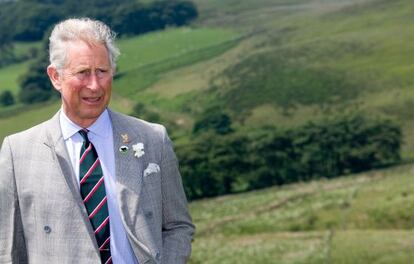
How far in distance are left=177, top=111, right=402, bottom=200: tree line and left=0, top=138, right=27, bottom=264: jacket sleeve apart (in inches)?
2714

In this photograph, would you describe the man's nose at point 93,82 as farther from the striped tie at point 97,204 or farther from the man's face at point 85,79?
the striped tie at point 97,204

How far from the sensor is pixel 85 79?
475 cm

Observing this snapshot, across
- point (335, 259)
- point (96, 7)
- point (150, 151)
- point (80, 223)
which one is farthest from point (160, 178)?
point (96, 7)

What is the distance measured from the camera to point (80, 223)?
471 cm

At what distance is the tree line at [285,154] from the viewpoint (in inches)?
3007

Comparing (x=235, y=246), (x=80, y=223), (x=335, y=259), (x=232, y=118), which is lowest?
(x=232, y=118)

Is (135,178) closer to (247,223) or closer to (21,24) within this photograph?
(247,223)

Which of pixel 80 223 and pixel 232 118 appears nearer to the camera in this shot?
pixel 80 223

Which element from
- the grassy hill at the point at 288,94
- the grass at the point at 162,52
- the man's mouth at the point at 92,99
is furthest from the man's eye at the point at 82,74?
the grass at the point at 162,52

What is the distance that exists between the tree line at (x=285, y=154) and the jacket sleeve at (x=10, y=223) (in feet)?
226

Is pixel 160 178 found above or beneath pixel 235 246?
above

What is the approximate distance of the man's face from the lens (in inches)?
186

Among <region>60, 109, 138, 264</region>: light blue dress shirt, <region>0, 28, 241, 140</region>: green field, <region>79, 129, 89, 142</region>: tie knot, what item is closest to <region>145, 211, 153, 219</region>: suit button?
<region>60, 109, 138, 264</region>: light blue dress shirt

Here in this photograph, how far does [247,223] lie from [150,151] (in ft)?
175
